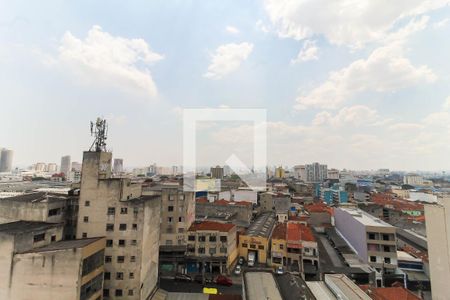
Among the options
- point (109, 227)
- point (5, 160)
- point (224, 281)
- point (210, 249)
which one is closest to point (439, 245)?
point (224, 281)

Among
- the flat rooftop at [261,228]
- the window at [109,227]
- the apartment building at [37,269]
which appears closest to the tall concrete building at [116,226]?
the window at [109,227]

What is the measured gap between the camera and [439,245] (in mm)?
21781

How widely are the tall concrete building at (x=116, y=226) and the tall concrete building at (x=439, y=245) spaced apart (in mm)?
25586

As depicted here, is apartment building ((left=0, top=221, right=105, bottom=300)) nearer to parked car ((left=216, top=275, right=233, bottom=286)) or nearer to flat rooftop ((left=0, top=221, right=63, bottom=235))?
flat rooftop ((left=0, top=221, right=63, bottom=235))

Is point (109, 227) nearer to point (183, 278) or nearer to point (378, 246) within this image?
point (183, 278)

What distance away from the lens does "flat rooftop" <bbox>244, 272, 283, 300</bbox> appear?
616 inches

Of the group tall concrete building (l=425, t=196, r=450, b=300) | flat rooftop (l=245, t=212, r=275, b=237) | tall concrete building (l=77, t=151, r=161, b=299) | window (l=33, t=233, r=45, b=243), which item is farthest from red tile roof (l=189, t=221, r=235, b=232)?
tall concrete building (l=425, t=196, r=450, b=300)

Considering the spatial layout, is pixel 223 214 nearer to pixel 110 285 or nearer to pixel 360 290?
pixel 110 285

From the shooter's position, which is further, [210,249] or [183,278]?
[210,249]

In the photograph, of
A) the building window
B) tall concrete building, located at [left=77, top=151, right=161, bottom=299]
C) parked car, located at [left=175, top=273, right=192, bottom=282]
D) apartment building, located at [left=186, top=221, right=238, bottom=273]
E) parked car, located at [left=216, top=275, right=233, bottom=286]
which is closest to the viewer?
tall concrete building, located at [left=77, top=151, right=161, bottom=299]

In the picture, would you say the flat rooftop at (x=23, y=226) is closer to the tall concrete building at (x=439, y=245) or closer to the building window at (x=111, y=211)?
the building window at (x=111, y=211)

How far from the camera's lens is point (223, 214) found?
142 feet

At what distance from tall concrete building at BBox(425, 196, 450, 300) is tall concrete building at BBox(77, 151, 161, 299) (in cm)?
2559

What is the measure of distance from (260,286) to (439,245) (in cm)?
1711
